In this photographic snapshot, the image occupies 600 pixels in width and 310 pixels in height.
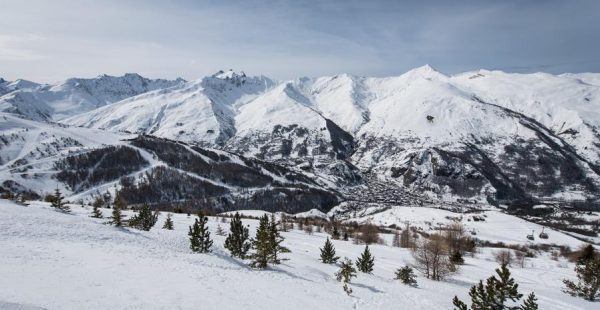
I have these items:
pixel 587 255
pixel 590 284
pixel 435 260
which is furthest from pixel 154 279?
pixel 587 255

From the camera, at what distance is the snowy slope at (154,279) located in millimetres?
23094

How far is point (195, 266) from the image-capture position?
36.6 metres

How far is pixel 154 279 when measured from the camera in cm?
2895

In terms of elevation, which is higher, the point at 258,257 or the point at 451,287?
the point at 258,257

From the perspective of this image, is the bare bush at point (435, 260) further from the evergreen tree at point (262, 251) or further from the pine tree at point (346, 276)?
the evergreen tree at point (262, 251)

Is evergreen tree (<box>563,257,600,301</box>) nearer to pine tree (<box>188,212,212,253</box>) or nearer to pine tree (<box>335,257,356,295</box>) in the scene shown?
pine tree (<box>335,257,356,295</box>)

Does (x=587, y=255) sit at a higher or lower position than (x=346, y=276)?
higher

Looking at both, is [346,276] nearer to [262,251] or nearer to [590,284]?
[262,251]

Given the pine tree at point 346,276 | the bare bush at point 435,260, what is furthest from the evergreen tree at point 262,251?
the bare bush at point 435,260

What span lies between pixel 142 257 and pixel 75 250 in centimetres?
545

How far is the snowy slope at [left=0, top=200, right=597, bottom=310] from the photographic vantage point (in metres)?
23.1

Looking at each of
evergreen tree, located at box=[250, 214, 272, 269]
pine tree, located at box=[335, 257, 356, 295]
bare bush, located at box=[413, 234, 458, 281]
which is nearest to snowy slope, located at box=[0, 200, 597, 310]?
pine tree, located at box=[335, 257, 356, 295]

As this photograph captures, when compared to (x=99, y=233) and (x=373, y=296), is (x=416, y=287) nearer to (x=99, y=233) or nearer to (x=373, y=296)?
(x=373, y=296)

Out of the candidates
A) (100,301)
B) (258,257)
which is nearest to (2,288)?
(100,301)
